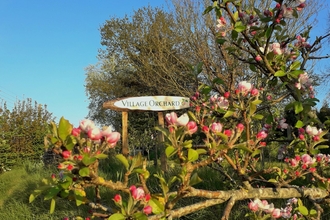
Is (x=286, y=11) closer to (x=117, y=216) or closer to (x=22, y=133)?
(x=117, y=216)

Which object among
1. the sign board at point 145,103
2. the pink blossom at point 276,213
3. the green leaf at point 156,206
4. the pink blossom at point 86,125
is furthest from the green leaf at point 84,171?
the sign board at point 145,103

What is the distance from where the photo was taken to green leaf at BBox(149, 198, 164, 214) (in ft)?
3.20

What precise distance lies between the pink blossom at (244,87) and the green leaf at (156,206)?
2.15 ft

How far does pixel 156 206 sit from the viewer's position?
99 cm

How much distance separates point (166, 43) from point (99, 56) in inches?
203

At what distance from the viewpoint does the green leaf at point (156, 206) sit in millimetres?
977

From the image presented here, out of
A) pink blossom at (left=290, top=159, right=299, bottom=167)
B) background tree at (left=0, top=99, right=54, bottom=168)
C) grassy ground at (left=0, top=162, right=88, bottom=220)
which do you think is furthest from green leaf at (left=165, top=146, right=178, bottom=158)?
→ background tree at (left=0, top=99, right=54, bottom=168)

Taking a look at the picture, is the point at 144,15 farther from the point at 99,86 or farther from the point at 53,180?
the point at 53,180

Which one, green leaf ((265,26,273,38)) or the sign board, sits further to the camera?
the sign board

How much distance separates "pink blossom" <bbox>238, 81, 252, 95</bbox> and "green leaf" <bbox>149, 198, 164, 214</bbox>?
656mm

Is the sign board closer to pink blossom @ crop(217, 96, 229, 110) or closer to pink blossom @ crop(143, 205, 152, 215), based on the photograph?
pink blossom @ crop(217, 96, 229, 110)

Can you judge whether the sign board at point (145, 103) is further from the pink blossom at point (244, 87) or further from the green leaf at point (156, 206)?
the green leaf at point (156, 206)

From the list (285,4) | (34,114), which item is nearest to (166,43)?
(34,114)

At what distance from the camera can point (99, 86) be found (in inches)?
679
